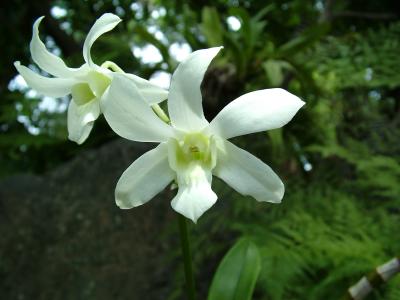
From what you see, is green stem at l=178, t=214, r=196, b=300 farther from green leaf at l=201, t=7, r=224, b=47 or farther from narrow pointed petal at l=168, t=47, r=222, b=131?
green leaf at l=201, t=7, r=224, b=47

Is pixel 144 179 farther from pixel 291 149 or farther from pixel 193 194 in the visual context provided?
pixel 291 149

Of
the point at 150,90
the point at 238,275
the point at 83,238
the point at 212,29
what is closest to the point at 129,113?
the point at 150,90

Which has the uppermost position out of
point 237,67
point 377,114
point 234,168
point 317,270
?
point 234,168

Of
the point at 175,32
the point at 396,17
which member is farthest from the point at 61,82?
the point at 396,17

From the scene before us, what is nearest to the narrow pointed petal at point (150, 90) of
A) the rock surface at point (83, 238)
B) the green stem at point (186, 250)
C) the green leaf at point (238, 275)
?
the green stem at point (186, 250)

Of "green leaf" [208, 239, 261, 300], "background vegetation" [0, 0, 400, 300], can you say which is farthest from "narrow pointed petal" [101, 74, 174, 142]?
"background vegetation" [0, 0, 400, 300]

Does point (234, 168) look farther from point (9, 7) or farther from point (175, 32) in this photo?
point (9, 7)
